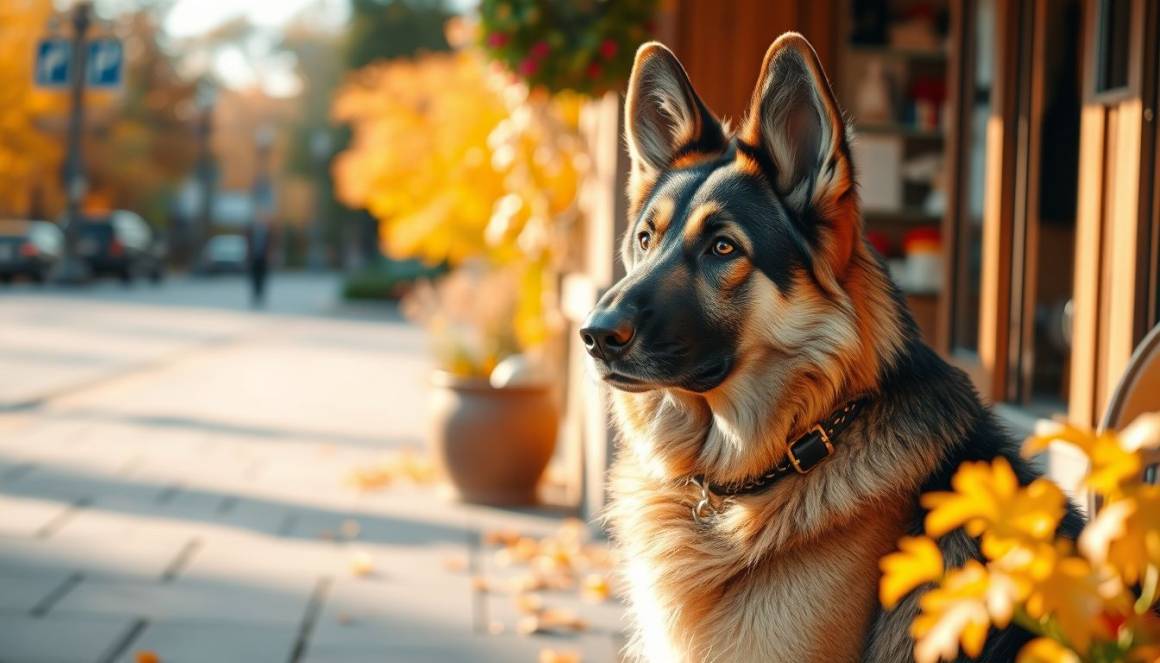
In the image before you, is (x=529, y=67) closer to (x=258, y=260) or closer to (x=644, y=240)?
(x=644, y=240)

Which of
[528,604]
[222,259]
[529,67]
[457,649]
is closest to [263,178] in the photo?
[222,259]

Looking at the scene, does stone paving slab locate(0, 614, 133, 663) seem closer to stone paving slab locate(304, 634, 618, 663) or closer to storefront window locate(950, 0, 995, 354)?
stone paving slab locate(304, 634, 618, 663)

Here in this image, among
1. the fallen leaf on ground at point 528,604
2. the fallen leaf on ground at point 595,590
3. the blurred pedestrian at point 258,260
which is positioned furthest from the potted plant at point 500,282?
the blurred pedestrian at point 258,260

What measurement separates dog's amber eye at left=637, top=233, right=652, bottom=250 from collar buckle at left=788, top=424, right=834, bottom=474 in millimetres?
638

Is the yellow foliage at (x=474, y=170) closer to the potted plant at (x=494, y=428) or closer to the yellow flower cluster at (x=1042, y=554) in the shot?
the potted plant at (x=494, y=428)

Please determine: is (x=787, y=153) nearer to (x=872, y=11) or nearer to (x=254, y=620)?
(x=254, y=620)

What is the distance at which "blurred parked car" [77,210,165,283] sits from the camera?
112 ft

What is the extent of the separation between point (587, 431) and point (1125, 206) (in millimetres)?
3734

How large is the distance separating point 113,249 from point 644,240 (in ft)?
114

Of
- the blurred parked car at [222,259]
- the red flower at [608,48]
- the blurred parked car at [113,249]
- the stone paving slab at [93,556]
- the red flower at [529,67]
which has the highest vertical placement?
the red flower at [608,48]

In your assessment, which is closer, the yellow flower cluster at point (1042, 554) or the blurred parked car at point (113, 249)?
the yellow flower cluster at point (1042, 554)

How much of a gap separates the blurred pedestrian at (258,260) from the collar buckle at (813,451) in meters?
25.8

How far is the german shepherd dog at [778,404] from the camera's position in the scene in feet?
7.70

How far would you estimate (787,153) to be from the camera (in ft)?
8.36
